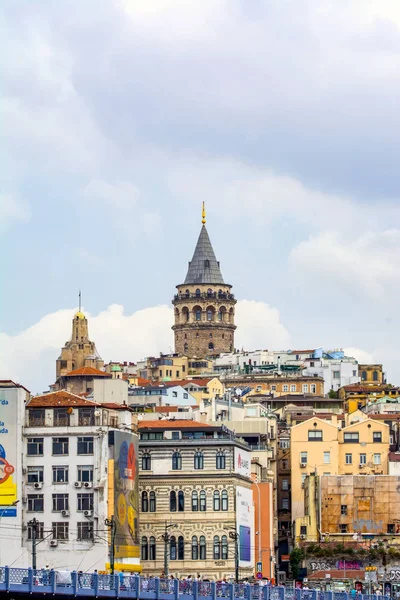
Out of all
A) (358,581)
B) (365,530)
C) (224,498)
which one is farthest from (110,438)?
(365,530)

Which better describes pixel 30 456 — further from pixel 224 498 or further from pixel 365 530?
pixel 365 530

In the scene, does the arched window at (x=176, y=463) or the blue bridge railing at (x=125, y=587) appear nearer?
the blue bridge railing at (x=125, y=587)

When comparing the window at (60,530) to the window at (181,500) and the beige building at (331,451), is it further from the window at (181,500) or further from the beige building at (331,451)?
the beige building at (331,451)

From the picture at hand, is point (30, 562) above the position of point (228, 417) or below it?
below

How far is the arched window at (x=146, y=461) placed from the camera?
154m

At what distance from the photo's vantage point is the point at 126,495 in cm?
14462

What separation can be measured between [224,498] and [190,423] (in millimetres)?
8904

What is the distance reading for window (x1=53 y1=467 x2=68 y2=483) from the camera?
465 feet

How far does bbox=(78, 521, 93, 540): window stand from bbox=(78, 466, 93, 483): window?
3136 millimetres

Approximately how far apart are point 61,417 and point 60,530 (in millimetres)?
8412

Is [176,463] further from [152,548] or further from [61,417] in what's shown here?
[61,417]

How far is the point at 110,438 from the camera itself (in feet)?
467

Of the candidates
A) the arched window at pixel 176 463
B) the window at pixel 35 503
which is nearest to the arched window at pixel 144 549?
the arched window at pixel 176 463

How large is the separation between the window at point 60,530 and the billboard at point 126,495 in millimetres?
3647
